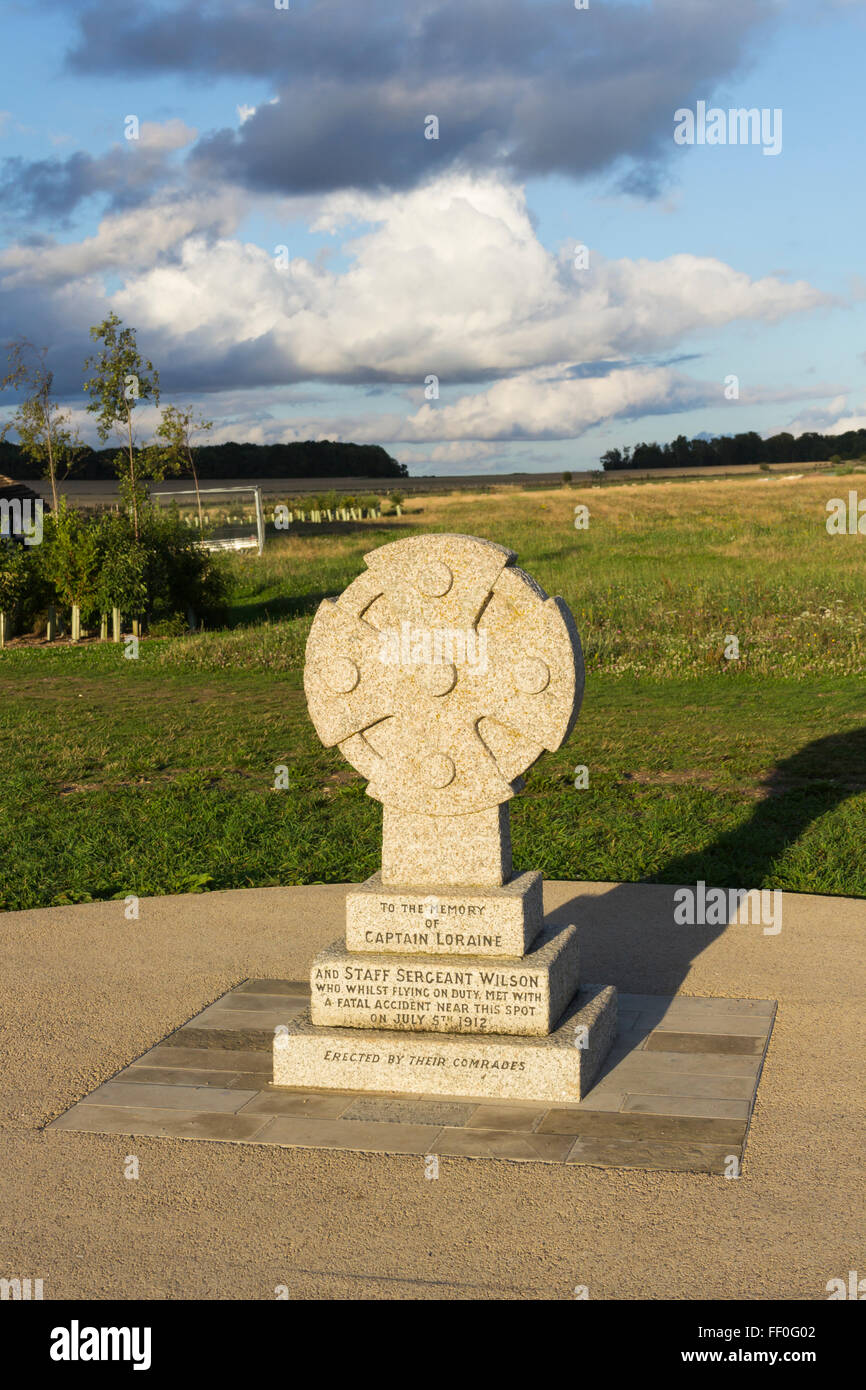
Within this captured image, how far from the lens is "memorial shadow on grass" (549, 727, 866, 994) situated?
23.4 ft

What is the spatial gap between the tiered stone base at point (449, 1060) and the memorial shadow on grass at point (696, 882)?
1.38m

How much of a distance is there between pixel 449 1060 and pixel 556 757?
26.2 feet

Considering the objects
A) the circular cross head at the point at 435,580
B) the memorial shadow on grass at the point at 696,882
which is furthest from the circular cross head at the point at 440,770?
the memorial shadow on grass at the point at 696,882

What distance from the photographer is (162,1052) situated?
235 inches

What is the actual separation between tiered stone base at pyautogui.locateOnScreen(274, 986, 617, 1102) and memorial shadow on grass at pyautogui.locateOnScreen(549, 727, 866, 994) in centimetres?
138

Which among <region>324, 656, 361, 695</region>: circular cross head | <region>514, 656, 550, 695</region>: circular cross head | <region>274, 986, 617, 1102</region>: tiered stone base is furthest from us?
<region>324, 656, 361, 695</region>: circular cross head

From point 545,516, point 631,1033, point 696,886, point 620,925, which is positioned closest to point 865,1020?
point 631,1033

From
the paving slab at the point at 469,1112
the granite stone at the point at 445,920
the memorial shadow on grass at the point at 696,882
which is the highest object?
the granite stone at the point at 445,920

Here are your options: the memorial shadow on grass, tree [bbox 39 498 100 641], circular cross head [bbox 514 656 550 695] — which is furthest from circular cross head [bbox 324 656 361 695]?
tree [bbox 39 498 100 641]

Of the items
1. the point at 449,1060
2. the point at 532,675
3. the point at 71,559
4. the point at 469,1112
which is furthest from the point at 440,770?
the point at 71,559

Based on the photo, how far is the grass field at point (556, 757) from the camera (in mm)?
9422

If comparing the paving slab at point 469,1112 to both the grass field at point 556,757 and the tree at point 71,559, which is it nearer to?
the grass field at point 556,757

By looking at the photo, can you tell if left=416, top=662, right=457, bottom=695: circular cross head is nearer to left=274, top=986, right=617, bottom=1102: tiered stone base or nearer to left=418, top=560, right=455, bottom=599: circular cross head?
left=418, top=560, right=455, bottom=599: circular cross head

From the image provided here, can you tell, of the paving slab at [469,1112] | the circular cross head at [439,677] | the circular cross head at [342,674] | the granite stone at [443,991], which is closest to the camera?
the paving slab at [469,1112]
